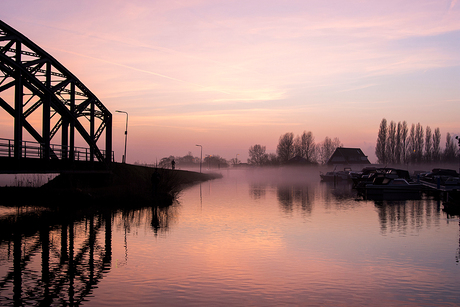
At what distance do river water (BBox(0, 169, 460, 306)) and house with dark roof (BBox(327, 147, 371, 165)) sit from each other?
12274cm

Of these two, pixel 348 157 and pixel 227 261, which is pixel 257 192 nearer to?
pixel 227 261

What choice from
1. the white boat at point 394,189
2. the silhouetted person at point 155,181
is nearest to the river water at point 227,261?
the silhouetted person at point 155,181

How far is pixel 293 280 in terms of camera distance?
11875 millimetres

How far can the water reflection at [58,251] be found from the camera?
10391mm

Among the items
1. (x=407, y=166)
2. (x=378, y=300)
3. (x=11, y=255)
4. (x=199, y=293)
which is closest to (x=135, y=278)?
(x=199, y=293)

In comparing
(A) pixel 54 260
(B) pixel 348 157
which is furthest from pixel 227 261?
(B) pixel 348 157

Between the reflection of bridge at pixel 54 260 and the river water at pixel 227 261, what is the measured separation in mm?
34

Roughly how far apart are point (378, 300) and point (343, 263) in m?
3.84

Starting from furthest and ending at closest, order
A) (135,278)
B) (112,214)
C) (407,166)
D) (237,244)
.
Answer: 1. (407,166)
2. (112,214)
3. (237,244)
4. (135,278)

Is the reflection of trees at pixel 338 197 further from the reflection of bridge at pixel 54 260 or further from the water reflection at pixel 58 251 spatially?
the reflection of bridge at pixel 54 260

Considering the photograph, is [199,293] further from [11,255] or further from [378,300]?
[11,255]

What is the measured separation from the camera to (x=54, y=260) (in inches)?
537

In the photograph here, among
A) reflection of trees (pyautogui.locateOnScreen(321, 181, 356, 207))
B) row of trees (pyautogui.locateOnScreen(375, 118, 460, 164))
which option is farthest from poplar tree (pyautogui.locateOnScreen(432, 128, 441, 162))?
reflection of trees (pyautogui.locateOnScreen(321, 181, 356, 207))

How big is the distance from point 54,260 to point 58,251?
1327 mm
